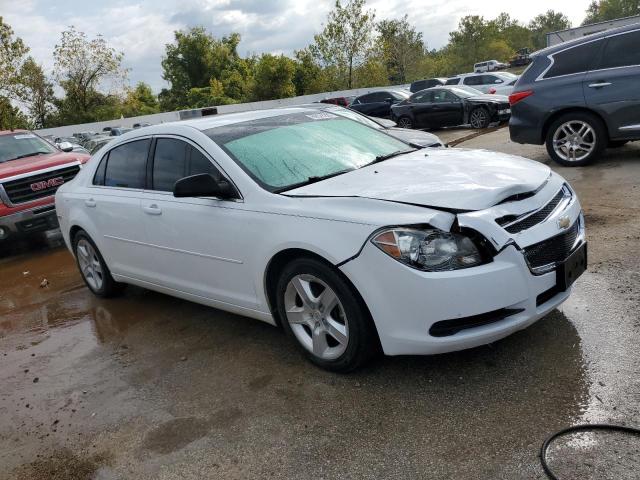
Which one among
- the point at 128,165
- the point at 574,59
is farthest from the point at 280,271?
the point at 574,59

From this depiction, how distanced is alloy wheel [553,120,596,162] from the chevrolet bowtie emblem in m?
5.28

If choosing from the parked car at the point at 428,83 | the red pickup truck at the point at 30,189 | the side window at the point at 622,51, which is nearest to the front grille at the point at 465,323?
the side window at the point at 622,51

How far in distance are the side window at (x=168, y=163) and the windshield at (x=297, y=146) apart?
29cm

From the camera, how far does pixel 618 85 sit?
7629 millimetres

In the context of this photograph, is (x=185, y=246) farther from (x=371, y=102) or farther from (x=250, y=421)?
(x=371, y=102)

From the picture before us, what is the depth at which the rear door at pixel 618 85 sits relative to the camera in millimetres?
7547

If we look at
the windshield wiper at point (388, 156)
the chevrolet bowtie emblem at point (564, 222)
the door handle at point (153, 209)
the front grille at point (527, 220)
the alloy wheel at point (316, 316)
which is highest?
the windshield wiper at point (388, 156)

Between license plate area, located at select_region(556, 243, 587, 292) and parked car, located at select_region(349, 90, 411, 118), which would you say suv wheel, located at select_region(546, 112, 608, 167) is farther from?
parked car, located at select_region(349, 90, 411, 118)

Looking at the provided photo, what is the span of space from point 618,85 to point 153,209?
6.31m

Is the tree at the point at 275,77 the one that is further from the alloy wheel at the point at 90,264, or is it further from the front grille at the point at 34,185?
the alloy wheel at the point at 90,264

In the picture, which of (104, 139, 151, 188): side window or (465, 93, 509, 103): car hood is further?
(465, 93, 509, 103): car hood

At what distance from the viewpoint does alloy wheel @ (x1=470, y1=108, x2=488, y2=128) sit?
1616cm

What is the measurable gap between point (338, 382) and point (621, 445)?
1.54m

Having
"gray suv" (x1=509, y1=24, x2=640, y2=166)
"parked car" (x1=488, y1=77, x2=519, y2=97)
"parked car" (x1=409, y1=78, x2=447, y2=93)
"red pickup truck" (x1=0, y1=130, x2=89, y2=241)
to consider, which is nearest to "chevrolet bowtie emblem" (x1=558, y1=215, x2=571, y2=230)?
"gray suv" (x1=509, y1=24, x2=640, y2=166)
